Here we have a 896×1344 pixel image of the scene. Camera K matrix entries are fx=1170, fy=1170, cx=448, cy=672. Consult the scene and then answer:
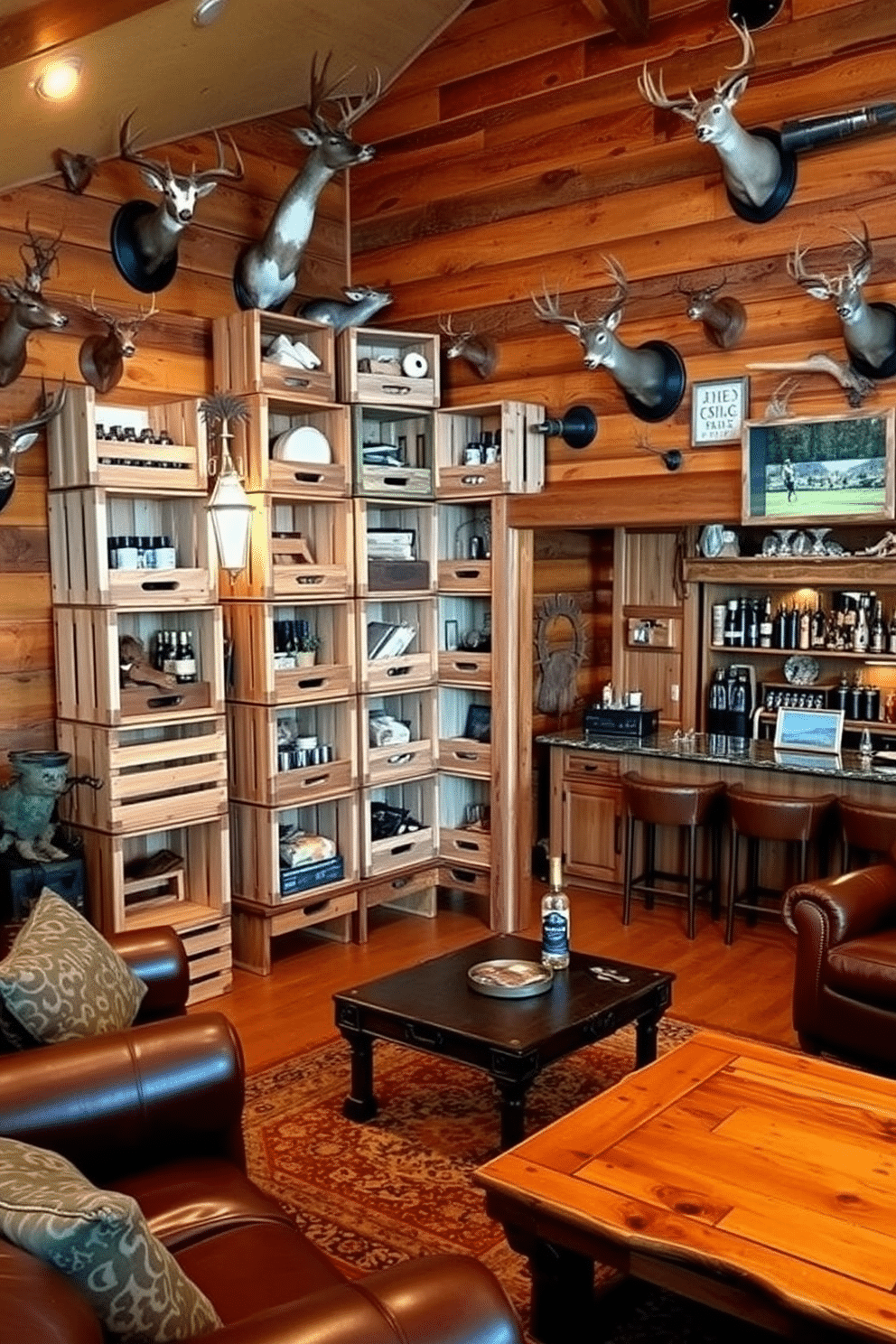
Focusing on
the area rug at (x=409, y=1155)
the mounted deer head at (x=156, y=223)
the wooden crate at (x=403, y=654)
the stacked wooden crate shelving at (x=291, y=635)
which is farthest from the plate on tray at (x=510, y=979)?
the mounted deer head at (x=156, y=223)

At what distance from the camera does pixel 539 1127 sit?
3.35 metres

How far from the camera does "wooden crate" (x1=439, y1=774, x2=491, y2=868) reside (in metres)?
5.44

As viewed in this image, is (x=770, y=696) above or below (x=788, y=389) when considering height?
below

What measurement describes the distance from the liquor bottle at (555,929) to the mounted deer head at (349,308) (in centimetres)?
285

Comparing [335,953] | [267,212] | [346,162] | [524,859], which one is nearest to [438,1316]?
[335,953]

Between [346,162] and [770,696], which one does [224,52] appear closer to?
[346,162]

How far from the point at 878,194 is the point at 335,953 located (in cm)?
369

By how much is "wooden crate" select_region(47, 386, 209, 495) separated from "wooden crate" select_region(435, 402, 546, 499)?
1212 millimetres

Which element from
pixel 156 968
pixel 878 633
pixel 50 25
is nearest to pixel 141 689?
pixel 156 968

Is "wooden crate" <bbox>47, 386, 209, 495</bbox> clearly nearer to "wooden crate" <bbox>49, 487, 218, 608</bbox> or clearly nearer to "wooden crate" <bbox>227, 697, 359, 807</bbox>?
"wooden crate" <bbox>49, 487, 218, 608</bbox>

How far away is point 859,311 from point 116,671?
2.94 meters

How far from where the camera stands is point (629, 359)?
15.5 feet

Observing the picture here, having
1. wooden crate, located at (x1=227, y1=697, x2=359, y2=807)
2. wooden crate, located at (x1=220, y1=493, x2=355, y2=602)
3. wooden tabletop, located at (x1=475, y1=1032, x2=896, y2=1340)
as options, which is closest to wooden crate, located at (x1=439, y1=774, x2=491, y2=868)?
wooden crate, located at (x1=227, y1=697, x2=359, y2=807)

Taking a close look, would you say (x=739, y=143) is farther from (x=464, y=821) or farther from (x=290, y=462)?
(x=464, y=821)
